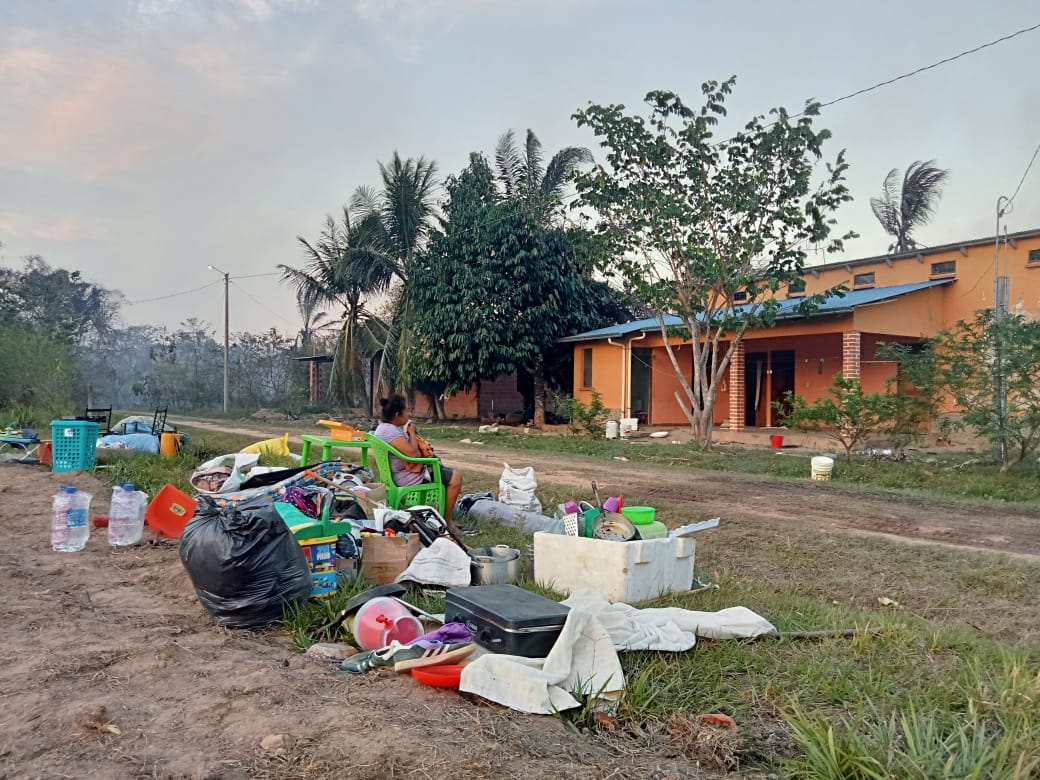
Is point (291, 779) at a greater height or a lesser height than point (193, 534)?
lesser

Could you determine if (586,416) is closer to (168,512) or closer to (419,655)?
(168,512)

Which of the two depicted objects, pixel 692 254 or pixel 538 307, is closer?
pixel 692 254

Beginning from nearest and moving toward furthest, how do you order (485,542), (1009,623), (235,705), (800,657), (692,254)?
1. (235,705)
2. (800,657)
3. (1009,623)
4. (485,542)
5. (692,254)

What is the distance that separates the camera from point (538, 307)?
77.7ft

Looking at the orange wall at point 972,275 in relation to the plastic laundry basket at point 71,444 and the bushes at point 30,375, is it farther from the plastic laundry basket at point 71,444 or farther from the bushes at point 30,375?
the bushes at point 30,375

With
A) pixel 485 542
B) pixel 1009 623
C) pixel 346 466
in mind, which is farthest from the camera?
pixel 346 466

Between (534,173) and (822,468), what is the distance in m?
16.4

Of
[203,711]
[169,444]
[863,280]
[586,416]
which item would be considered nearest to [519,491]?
[203,711]

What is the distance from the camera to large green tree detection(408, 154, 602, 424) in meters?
23.2

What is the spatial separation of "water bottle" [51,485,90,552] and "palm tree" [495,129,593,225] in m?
19.5

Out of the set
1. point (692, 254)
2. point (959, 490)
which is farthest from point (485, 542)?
point (692, 254)

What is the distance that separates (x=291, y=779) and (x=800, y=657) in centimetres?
243

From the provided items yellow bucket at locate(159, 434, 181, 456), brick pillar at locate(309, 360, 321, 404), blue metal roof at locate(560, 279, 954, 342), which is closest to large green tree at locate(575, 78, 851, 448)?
blue metal roof at locate(560, 279, 954, 342)

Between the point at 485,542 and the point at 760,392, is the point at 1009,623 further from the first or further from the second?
the point at 760,392
